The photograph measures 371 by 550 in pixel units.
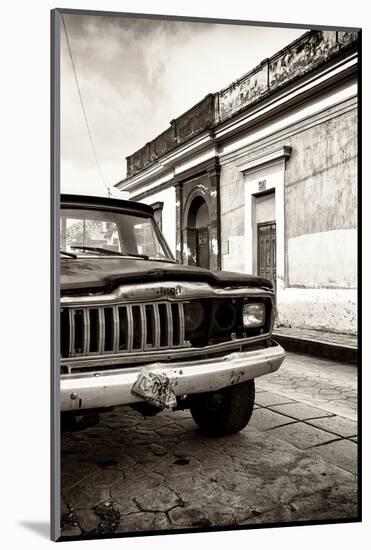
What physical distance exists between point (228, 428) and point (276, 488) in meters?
0.42

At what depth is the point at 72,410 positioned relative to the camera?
4.75ft

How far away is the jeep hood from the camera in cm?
154

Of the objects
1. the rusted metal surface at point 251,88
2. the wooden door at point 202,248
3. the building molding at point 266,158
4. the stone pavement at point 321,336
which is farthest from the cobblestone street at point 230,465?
the rusted metal surface at point 251,88

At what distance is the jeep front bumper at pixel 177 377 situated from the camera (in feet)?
4.70

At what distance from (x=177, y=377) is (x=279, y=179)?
4.28ft

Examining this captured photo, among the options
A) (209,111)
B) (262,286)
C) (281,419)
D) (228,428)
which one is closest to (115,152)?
(209,111)

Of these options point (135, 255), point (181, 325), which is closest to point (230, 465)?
point (181, 325)

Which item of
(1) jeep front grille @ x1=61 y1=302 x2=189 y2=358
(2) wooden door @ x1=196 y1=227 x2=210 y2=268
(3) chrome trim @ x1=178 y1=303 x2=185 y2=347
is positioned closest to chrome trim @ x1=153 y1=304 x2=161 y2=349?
(1) jeep front grille @ x1=61 y1=302 x2=189 y2=358

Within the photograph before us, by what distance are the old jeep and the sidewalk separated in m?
0.34

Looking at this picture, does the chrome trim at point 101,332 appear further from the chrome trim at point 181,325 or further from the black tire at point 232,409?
the black tire at point 232,409

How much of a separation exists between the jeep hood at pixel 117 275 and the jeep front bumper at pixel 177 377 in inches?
12.0

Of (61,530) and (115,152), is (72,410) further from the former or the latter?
(115,152)

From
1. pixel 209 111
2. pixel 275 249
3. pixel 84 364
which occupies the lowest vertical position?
pixel 84 364

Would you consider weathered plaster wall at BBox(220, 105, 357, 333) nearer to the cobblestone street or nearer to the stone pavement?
the stone pavement
